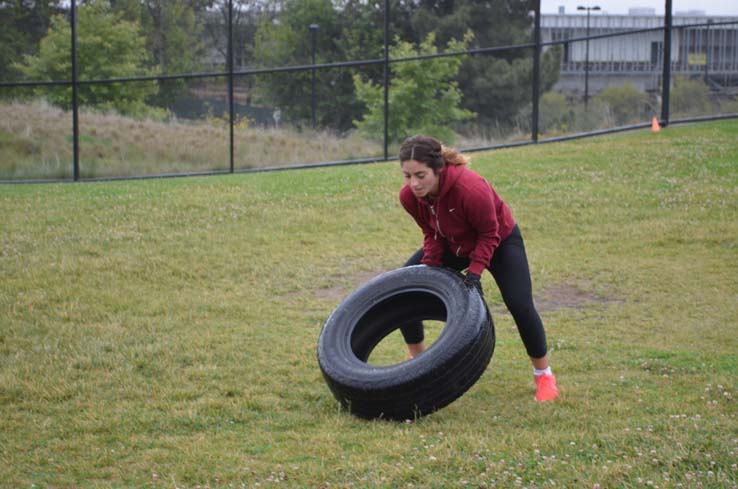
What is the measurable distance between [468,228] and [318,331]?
2.49 m

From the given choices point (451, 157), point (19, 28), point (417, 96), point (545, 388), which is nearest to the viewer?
point (451, 157)

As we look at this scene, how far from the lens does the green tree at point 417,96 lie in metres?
16.6

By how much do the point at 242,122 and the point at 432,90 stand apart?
12.3ft

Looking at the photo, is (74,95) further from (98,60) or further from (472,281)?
(472,281)

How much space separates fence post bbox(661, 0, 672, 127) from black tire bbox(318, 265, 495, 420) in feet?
40.1

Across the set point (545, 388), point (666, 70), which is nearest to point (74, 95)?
point (666, 70)

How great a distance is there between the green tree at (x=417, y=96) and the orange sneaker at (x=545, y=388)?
11.6m

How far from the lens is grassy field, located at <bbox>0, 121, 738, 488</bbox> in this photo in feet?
14.4

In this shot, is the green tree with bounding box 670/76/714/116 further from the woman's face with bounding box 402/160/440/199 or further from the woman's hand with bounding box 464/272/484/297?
the woman's face with bounding box 402/160/440/199

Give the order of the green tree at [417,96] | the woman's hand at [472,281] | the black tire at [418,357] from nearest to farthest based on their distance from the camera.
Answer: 1. the black tire at [418,357]
2. the woman's hand at [472,281]
3. the green tree at [417,96]

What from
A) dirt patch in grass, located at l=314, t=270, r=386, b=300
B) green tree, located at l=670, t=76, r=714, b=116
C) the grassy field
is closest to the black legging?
the grassy field

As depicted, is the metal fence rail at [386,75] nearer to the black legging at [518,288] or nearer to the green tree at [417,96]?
the green tree at [417,96]

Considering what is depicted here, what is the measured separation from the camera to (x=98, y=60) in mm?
15641

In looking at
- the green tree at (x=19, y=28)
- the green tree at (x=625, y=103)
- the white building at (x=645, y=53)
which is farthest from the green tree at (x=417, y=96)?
the green tree at (x=19, y=28)
